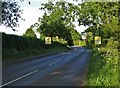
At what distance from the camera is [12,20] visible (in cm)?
3828

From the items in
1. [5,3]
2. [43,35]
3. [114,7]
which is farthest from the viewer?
[43,35]

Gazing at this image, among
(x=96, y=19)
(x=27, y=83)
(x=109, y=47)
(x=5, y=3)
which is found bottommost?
(x=27, y=83)

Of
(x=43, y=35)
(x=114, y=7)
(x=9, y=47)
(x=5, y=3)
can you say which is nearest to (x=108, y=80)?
(x=114, y=7)

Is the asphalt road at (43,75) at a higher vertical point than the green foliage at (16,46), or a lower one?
lower

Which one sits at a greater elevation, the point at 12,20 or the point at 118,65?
the point at 12,20

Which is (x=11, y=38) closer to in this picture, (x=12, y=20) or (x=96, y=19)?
(x=12, y=20)

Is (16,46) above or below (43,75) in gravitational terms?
above

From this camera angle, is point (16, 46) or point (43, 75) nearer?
point (43, 75)

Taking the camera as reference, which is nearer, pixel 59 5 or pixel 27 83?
pixel 59 5

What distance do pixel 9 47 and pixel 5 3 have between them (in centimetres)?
822

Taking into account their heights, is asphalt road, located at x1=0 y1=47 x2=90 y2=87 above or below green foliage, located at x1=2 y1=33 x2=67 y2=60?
below

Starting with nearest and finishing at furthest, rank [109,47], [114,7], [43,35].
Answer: [114,7]
[109,47]
[43,35]

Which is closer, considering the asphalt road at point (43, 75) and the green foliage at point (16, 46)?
the asphalt road at point (43, 75)

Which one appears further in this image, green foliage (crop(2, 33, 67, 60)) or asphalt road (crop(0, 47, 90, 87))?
green foliage (crop(2, 33, 67, 60))
